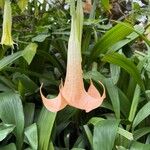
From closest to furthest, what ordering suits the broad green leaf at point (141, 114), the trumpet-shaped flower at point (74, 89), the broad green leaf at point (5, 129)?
the trumpet-shaped flower at point (74, 89) < the broad green leaf at point (5, 129) < the broad green leaf at point (141, 114)

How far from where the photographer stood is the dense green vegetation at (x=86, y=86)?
3.67 feet

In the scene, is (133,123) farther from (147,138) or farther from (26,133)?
(26,133)

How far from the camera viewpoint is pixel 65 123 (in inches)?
49.0

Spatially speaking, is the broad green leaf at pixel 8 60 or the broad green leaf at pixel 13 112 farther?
the broad green leaf at pixel 8 60

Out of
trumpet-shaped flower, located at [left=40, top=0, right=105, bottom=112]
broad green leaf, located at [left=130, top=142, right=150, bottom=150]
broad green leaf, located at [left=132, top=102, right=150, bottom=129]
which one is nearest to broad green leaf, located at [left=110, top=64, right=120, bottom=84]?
broad green leaf, located at [left=132, top=102, right=150, bottom=129]

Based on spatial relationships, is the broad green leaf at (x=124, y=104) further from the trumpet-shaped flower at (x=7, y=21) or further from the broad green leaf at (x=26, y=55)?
the trumpet-shaped flower at (x=7, y=21)

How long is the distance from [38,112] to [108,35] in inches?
13.0

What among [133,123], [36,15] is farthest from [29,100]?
[36,15]

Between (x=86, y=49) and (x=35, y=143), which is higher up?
(x=86, y=49)

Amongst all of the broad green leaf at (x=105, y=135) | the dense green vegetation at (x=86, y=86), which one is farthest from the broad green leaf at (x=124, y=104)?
the broad green leaf at (x=105, y=135)

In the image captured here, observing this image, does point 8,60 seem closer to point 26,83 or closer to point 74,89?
point 26,83

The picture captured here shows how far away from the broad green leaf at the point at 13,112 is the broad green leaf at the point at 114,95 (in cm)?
Result: 27

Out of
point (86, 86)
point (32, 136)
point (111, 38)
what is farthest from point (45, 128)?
point (111, 38)

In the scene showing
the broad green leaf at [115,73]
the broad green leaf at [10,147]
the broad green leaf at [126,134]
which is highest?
the broad green leaf at [115,73]
